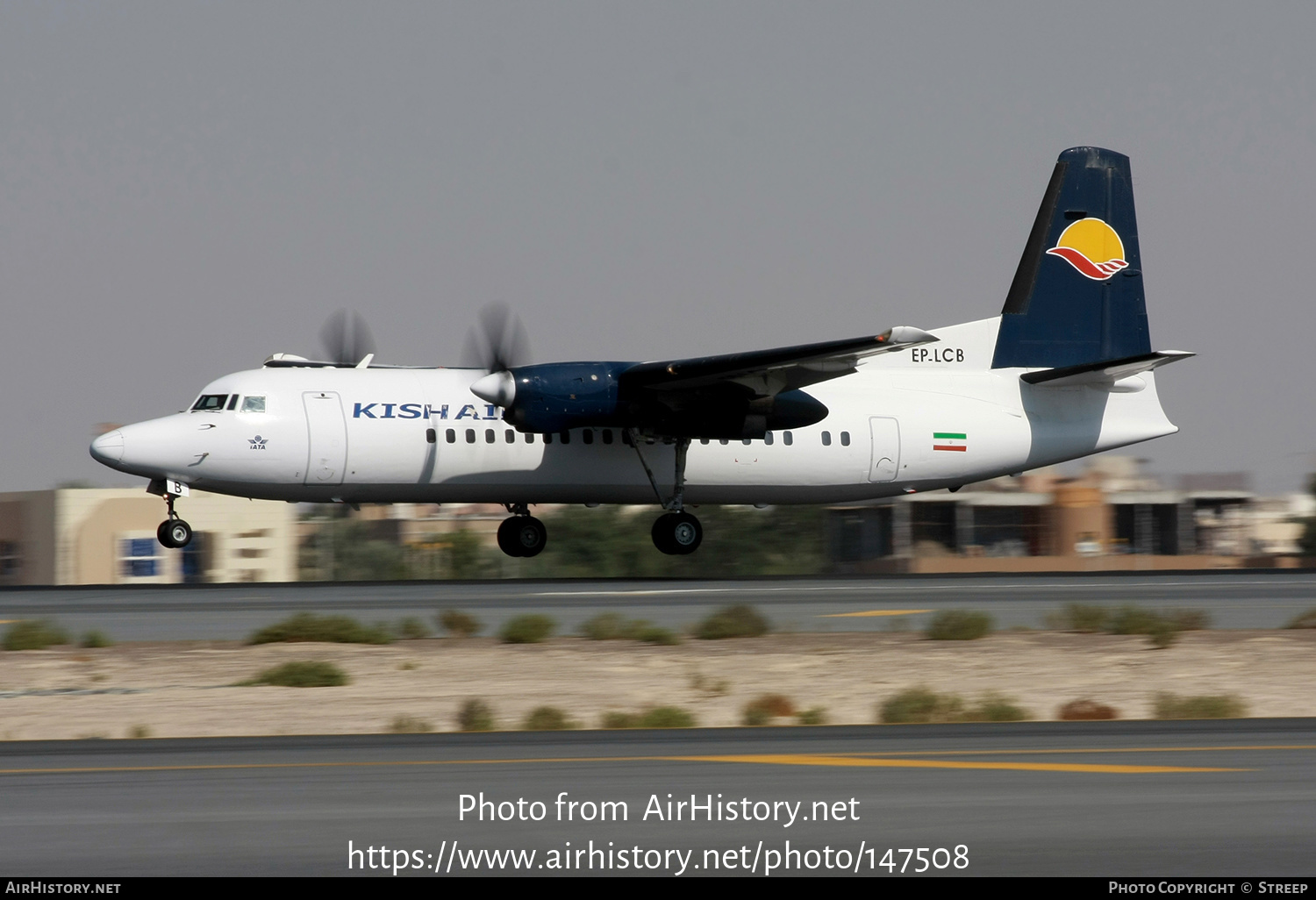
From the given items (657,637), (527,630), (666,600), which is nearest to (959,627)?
(657,637)

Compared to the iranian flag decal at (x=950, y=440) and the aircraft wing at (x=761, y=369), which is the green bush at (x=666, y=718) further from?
the iranian flag decal at (x=950, y=440)

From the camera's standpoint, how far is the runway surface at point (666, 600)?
19.4m

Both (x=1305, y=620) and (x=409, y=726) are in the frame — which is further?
(x=1305, y=620)

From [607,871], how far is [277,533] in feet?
180

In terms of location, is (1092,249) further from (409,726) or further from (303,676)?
(409,726)

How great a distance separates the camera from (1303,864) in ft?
20.5

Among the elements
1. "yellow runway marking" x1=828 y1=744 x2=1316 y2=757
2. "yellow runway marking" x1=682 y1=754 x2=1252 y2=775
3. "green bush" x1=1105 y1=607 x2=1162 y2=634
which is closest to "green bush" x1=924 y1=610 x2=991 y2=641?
"green bush" x1=1105 y1=607 x2=1162 y2=634

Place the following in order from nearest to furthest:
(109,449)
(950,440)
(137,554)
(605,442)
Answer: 1. (109,449)
2. (605,442)
3. (950,440)
4. (137,554)

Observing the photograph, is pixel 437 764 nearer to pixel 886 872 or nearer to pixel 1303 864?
pixel 886 872

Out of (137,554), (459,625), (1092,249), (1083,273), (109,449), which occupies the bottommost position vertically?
(459,625)

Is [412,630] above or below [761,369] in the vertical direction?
below

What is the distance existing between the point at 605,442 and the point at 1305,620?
12.3 m

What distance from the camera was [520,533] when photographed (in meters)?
27.5

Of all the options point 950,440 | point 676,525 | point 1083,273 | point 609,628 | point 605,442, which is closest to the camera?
point 609,628
